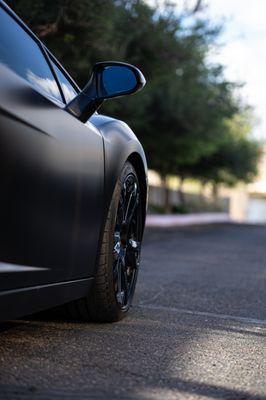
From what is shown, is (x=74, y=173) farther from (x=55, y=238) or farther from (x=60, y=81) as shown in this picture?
(x=60, y=81)

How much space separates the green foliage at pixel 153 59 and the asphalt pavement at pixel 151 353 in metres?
6.68

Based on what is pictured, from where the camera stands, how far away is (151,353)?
3.32 metres

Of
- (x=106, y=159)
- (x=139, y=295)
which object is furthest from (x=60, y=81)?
(x=139, y=295)

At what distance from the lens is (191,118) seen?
19.8 metres

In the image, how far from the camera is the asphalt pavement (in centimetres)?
268

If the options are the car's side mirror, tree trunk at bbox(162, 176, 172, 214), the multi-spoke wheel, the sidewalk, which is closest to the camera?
the car's side mirror

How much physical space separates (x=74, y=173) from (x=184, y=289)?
2.91 metres

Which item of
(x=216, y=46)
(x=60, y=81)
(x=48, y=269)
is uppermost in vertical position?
(x=216, y=46)

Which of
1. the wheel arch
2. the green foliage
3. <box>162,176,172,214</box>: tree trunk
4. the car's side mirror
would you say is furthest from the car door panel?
<box>162,176,172,214</box>: tree trunk

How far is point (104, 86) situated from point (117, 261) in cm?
109

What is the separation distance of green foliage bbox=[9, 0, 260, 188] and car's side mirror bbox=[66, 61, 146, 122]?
702 centimetres

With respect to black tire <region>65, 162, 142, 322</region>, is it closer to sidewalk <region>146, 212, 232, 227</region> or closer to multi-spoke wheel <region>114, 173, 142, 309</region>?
multi-spoke wheel <region>114, 173, 142, 309</region>

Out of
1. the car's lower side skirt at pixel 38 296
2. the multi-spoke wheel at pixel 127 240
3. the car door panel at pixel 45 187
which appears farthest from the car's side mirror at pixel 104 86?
the car's lower side skirt at pixel 38 296

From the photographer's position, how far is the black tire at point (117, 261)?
3.77 meters
